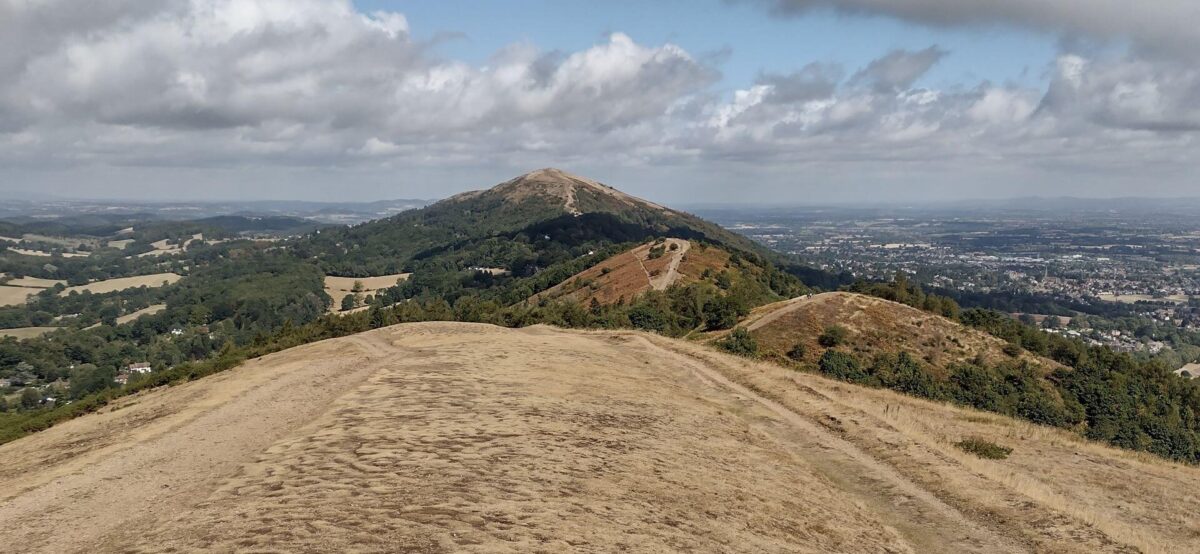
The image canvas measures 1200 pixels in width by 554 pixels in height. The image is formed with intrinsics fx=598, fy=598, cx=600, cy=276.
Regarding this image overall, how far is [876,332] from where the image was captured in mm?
71375

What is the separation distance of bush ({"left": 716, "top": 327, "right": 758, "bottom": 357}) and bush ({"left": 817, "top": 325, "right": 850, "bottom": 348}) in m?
8.98

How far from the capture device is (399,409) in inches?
864

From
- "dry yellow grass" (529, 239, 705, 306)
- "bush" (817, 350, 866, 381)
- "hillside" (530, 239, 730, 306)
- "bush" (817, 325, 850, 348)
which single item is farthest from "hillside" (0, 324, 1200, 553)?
"dry yellow grass" (529, 239, 705, 306)

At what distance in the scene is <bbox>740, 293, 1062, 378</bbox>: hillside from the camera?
2650 inches

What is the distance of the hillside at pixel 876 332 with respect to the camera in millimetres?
67312

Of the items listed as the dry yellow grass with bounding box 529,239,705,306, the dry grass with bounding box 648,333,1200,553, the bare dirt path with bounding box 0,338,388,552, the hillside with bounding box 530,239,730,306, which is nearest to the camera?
the bare dirt path with bounding box 0,338,388,552

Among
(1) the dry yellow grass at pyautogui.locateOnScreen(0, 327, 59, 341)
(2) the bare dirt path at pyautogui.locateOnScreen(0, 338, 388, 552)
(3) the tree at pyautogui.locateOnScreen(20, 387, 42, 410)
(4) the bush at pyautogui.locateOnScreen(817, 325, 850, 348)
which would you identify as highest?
(2) the bare dirt path at pyautogui.locateOnScreen(0, 338, 388, 552)

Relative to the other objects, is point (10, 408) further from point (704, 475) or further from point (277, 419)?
point (704, 475)

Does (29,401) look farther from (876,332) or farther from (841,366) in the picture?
(876,332)

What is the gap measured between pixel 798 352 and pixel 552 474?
53.0m

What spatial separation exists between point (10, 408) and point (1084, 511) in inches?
5959

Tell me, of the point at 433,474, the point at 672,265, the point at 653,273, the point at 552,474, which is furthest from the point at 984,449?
the point at 672,265

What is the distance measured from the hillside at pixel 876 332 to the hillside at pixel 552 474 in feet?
120

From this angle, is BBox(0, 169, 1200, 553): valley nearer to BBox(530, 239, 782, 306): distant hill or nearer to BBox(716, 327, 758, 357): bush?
BBox(716, 327, 758, 357): bush
